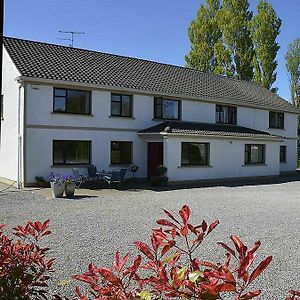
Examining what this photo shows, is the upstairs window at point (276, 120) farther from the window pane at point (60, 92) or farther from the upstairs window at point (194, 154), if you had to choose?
the window pane at point (60, 92)

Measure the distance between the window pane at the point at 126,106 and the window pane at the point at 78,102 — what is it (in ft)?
7.64

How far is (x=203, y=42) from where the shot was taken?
142 ft

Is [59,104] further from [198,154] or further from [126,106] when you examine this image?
[198,154]

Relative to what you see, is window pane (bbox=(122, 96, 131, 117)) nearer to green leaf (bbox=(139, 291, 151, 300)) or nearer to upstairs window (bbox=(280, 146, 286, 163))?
upstairs window (bbox=(280, 146, 286, 163))

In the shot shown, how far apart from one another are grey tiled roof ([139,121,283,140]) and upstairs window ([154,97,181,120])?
0.68 m

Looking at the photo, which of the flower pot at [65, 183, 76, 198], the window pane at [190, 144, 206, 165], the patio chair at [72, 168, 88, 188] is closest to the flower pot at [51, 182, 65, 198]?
the flower pot at [65, 183, 76, 198]

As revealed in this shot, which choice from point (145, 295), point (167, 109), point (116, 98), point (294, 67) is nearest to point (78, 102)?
point (116, 98)

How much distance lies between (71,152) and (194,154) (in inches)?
291

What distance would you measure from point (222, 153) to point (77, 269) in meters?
18.6

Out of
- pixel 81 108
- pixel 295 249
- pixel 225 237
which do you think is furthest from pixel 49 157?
pixel 295 249

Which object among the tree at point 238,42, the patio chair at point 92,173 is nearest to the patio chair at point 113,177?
the patio chair at point 92,173

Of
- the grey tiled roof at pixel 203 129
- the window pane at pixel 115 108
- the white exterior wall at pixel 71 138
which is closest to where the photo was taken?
the white exterior wall at pixel 71 138

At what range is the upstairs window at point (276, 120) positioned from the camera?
31.6 m

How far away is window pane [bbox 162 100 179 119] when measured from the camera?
2417cm
